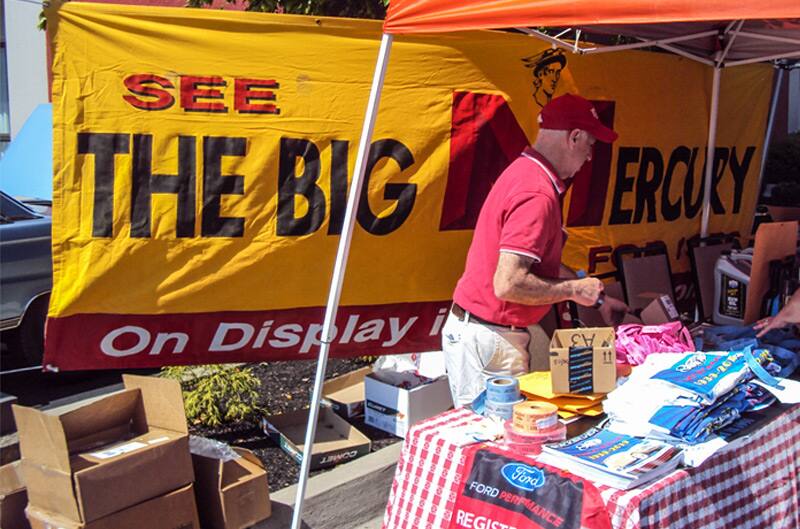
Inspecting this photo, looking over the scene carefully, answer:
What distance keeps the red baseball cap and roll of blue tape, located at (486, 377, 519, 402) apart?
1.23 meters

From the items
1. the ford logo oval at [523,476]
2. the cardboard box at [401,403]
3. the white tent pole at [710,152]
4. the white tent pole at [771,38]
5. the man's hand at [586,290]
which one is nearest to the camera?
the ford logo oval at [523,476]

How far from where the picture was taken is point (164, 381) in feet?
11.7

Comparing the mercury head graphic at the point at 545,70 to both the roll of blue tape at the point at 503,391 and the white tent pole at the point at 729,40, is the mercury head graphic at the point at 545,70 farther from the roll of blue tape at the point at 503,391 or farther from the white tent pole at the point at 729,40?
the roll of blue tape at the point at 503,391

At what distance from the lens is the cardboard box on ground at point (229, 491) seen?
361 cm

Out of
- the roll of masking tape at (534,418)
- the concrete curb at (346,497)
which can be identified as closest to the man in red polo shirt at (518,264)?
the roll of masking tape at (534,418)

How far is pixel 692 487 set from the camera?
2.53m

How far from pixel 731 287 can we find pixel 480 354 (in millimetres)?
2532

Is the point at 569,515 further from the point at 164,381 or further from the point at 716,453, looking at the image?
the point at 164,381

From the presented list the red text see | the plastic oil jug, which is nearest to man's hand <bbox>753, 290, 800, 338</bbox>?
the plastic oil jug

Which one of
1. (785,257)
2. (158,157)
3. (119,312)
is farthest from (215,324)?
(785,257)

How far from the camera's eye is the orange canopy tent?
259cm

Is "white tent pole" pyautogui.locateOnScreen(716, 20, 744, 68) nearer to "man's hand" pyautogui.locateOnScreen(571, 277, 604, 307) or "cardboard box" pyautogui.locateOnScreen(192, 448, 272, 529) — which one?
"man's hand" pyautogui.locateOnScreen(571, 277, 604, 307)

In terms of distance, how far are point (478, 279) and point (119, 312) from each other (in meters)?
1.77

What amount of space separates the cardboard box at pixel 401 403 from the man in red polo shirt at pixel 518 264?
1042mm
